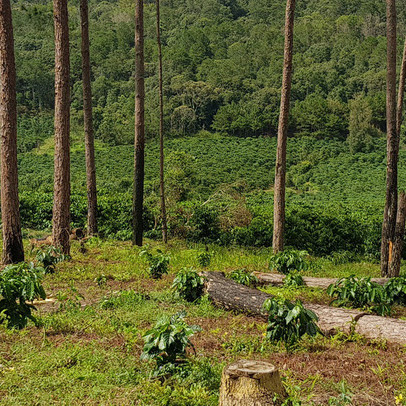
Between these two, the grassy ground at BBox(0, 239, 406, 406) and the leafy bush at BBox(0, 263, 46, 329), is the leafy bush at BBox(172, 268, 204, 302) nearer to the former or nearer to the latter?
the grassy ground at BBox(0, 239, 406, 406)

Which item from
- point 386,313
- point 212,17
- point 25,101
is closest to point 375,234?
point 386,313

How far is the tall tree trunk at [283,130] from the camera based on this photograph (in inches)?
428

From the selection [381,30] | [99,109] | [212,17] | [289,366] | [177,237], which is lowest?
[177,237]

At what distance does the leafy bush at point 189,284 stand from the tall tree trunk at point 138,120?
6.53 m

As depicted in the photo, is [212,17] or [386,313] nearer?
[386,313]

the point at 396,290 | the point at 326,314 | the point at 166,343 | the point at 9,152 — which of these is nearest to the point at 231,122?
the point at 9,152

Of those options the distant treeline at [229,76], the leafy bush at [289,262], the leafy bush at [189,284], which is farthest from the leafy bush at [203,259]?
the distant treeline at [229,76]

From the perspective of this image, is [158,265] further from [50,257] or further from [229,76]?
[229,76]

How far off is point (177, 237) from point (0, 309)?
10677 millimetres

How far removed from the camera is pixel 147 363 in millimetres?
4621

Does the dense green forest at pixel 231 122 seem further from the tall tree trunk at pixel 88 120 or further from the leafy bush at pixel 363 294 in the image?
the leafy bush at pixel 363 294

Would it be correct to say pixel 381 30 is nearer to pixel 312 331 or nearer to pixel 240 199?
pixel 240 199

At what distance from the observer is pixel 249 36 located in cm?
11056

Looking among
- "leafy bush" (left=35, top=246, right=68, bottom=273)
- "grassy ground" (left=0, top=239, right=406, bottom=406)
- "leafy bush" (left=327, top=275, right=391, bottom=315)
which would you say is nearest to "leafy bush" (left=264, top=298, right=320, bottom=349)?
"grassy ground" (left=0, top=239, right=406, bottom=406)
